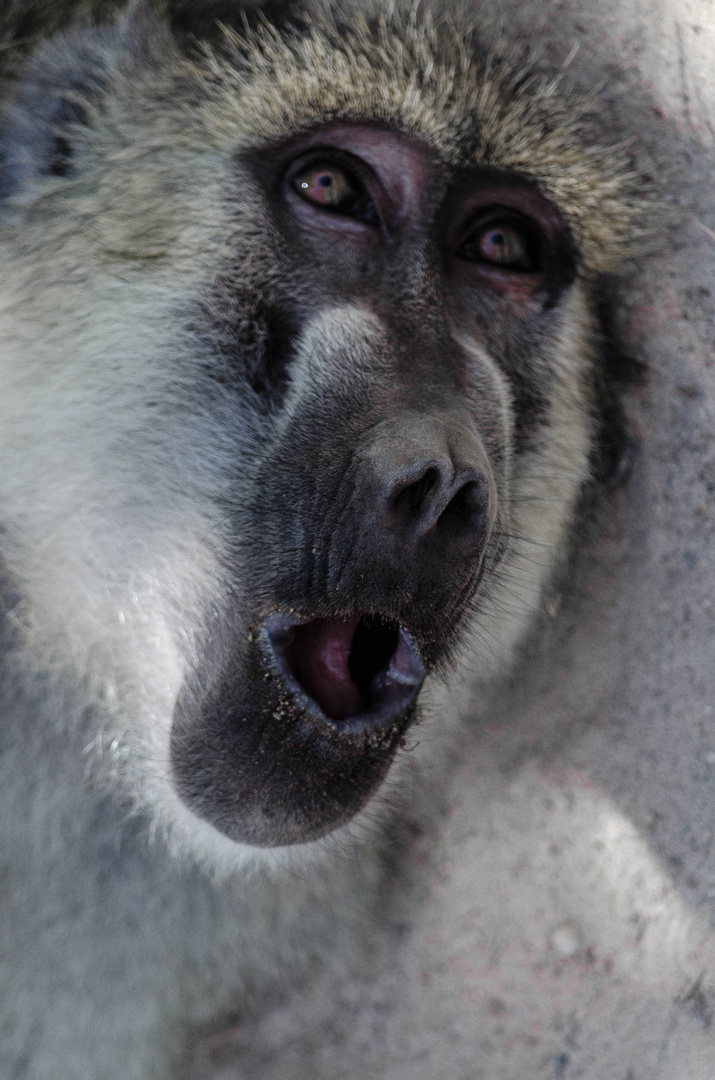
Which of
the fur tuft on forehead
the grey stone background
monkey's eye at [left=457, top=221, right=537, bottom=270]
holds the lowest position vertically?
the grey stone background

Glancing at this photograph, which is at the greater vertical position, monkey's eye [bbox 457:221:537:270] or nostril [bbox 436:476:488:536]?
monkey's eye [bbox 457:221:537:270]

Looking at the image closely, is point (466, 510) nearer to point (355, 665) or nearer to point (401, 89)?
point (355, 665)

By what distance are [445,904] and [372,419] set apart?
4.02 ft

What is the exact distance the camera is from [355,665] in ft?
4.96

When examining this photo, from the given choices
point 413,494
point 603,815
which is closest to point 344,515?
point 413,494

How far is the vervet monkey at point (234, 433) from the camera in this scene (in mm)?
1429

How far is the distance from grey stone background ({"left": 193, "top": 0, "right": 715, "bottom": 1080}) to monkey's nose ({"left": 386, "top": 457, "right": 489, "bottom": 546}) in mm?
792

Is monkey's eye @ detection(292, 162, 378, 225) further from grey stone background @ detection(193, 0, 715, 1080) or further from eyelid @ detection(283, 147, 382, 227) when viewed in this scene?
grey stone background @ detection(193, 0, 715, 1080)

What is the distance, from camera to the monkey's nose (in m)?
1.34

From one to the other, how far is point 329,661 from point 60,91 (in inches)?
35.6

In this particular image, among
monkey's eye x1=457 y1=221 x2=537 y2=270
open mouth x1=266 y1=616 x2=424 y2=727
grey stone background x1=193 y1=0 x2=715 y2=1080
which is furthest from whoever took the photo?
grey stone background x1=193 y1=0 x2=715 y2=1080

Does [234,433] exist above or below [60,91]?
below

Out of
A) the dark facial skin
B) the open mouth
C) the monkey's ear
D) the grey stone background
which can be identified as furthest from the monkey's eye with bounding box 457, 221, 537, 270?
the open mouth

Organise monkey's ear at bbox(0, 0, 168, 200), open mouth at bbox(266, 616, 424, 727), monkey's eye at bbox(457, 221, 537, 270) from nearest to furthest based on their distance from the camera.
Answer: open mouth at bbox(266, 616, 424, 727) → monkey's ear at bbox(0, 0, 168, 200) → monkey's eye at bbox(457, 221, 537, 270)
